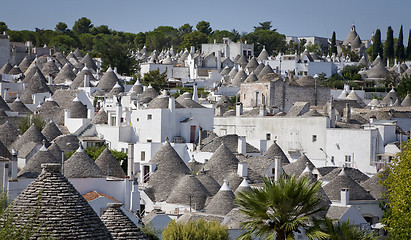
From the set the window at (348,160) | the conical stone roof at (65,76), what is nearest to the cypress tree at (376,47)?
the conical stone roof at (65,76)

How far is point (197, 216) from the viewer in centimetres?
3170

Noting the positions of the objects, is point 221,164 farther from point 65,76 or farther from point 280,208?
point 65,76

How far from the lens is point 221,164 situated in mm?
42656

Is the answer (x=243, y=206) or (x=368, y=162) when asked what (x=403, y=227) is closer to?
(x=243, y=206)

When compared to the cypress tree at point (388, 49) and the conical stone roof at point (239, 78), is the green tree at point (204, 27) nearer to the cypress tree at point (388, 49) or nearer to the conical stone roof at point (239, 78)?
the cypress tree at point (388, 49)

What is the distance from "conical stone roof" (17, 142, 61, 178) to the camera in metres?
36.7

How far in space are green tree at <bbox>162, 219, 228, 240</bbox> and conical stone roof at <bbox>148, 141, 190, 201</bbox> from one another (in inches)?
557

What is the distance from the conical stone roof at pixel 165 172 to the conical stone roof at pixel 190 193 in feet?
3.86

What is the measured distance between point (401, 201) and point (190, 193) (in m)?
9.31

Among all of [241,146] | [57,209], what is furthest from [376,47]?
[57,209]

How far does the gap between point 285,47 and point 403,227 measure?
101 metres

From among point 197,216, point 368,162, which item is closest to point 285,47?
point 368,162

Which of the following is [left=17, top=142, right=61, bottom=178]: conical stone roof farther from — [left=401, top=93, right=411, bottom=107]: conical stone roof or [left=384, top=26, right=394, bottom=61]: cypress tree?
[left=384, top=26, right=394, bottom=61]: cypress tree

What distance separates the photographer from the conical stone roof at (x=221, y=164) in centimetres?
4212
